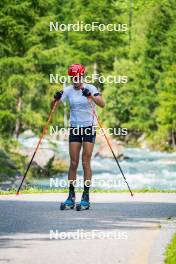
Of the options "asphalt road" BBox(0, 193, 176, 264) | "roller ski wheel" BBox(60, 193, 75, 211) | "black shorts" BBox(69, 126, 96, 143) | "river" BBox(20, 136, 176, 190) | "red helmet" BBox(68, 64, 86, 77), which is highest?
"red helmet" BBox(68, 64, 86, 77)

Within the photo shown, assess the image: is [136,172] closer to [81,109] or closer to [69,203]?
[69,203]

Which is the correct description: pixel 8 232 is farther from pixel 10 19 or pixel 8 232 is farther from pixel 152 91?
pixel 152 91

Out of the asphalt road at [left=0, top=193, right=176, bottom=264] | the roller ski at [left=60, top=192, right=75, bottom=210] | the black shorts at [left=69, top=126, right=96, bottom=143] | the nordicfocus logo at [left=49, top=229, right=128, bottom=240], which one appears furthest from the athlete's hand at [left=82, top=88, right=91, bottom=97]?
the nordicfocus logo at [left=49, top=229, right=128, bottom=240]

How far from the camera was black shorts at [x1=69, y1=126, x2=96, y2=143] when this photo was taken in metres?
11.0

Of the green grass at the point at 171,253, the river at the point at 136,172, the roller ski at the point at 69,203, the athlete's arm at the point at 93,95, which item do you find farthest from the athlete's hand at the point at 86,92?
the river at the point at 136,172

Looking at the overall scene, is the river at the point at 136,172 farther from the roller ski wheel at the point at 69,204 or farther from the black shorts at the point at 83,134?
the black shorts at the point at 83,134

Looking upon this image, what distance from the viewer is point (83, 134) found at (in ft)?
36.2

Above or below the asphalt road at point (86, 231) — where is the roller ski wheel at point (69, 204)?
above

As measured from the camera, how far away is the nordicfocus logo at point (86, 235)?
340 inches

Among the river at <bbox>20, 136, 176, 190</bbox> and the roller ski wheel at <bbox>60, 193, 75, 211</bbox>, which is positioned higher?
the roller ski wheel at <bbox>60, 193, 75, 211</bbox>

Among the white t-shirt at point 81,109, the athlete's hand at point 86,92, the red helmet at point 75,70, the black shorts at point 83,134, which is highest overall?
the red helmet at point 75,70

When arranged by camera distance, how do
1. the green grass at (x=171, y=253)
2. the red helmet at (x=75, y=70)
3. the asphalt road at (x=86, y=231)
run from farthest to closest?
the red helmet at (x=75, y=70)
the asphalt road at (x=86, y=231)
the green grass at (x=171, y=253)

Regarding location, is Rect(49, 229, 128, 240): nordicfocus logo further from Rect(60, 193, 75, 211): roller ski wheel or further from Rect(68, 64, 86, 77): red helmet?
Rect(68, 64, 86, 77): red helmet

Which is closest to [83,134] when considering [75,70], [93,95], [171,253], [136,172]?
[93,95]
